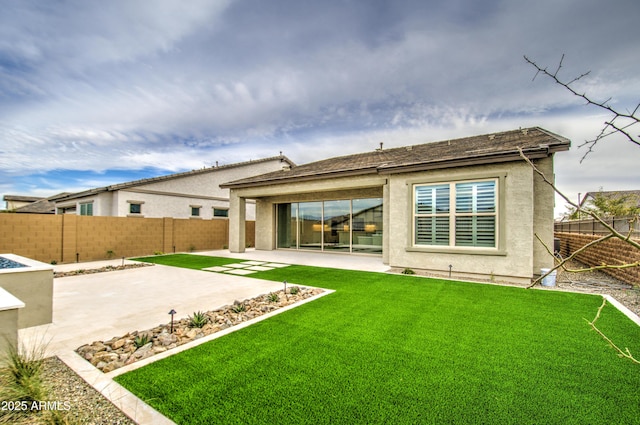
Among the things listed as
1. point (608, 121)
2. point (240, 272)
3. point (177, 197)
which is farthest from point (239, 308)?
point (177, 197)

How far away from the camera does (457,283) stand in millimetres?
7551

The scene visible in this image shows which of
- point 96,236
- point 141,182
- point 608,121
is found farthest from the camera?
point 141,182

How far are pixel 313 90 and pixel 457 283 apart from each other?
9412 mm

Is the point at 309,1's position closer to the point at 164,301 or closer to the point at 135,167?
the point at 164,301

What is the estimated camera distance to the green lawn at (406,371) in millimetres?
2518

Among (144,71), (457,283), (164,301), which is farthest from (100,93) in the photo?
(457,283)

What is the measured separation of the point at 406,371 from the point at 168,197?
62.3 feet

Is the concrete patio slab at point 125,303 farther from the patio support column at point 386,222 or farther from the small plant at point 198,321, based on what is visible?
the patio support column at point 386,222

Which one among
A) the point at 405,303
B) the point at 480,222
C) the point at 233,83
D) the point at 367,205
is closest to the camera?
the point at 405,303

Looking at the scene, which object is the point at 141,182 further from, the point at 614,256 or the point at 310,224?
the point at 614,256

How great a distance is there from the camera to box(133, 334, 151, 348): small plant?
3842 millimetres

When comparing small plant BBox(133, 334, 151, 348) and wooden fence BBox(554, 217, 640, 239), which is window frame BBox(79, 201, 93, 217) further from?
wooden fence BBox(554, 217, 640, 239)

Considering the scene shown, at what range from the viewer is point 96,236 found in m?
12.0

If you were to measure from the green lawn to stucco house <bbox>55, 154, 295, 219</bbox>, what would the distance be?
15683 millimetres
